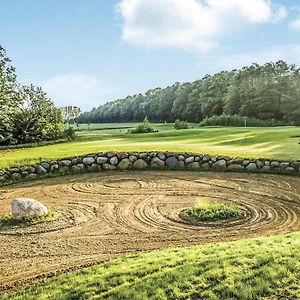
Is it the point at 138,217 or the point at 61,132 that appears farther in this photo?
the point at 61,132

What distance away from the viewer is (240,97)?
200 ft

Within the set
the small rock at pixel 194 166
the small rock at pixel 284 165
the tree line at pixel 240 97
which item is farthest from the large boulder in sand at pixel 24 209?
the tree line at pixel 240 97

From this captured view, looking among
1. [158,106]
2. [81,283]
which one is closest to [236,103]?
[158,106]

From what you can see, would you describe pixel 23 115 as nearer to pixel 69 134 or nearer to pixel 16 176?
pixel 69 134

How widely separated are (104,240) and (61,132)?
29.5 metres

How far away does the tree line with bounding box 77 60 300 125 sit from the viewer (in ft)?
184

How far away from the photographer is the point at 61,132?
118 ft

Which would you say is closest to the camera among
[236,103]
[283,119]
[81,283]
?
[81,283]

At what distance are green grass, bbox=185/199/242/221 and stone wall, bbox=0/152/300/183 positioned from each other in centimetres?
509

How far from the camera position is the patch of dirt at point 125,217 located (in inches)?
270

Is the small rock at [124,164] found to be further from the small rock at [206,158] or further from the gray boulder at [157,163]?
the small rock at [206,158]

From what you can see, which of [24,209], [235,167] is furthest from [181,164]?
[24,209]

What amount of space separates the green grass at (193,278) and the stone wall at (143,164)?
883cm

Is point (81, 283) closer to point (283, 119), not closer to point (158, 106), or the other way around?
point (283, 119)
